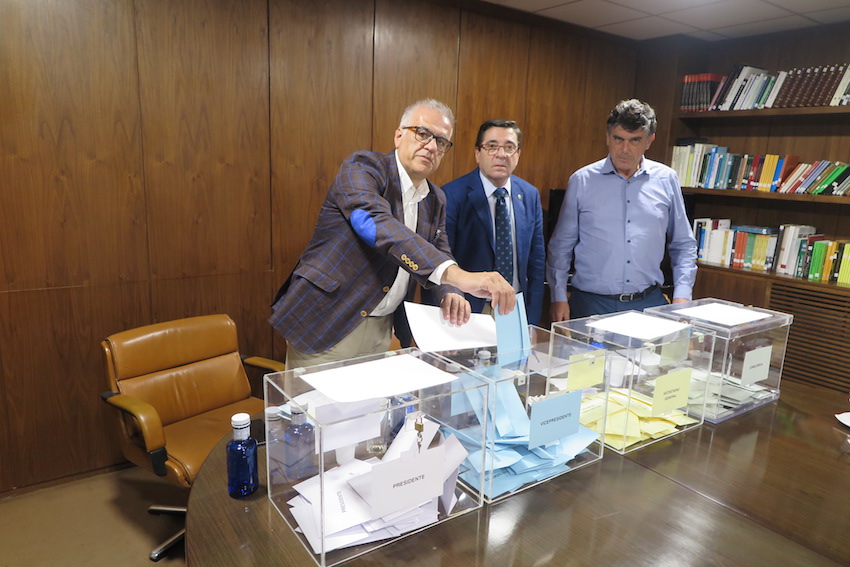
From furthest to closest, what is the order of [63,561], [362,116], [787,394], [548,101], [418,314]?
[548,101] < [362,116] < [63,561] < [787,394] < [418,314]

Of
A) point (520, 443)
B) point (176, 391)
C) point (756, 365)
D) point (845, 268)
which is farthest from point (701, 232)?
point (176, 391)

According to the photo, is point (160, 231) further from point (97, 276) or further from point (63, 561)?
point (63, 561)

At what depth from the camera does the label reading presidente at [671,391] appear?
4.60 feet

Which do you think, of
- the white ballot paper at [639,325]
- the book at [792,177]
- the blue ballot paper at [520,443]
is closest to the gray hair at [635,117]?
the white ballot paper at [639,325]

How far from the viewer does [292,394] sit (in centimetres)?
104

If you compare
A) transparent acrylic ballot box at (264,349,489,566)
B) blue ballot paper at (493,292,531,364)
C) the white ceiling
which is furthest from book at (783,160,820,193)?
transparent acrylic ballot box at (264,349,489,566)

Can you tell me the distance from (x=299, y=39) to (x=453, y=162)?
1.20 m

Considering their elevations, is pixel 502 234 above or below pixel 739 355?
above

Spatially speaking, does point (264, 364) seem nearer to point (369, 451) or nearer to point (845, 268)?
point (369, 451)

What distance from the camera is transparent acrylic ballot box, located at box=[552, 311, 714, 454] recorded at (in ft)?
4.57

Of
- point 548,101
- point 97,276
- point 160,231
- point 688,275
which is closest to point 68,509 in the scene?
point 97,276

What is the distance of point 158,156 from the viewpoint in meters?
2.68

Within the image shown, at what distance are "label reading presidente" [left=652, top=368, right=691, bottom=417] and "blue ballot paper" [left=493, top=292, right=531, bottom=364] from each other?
13.5 inches

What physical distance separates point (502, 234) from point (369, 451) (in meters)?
1.84
